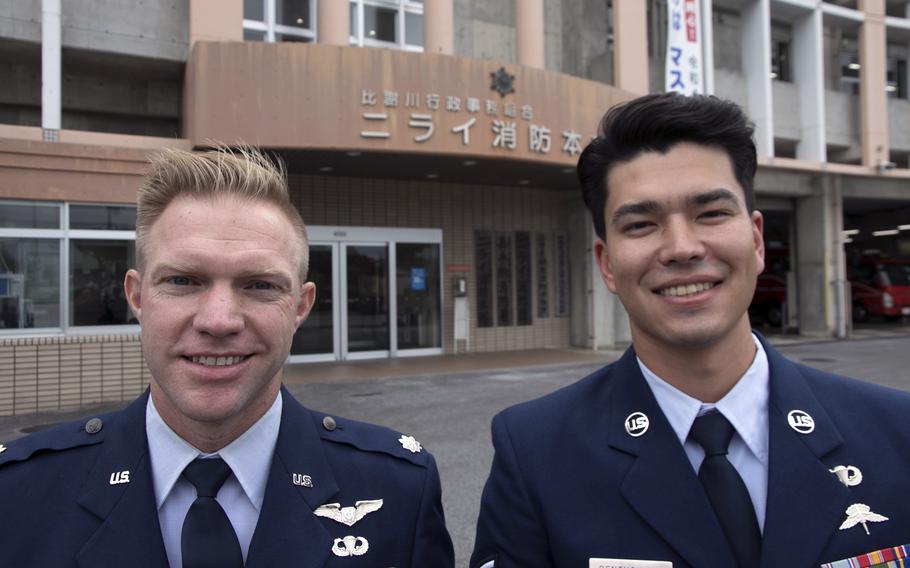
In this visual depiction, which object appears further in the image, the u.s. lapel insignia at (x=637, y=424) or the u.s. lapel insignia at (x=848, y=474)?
the u.s. lapel insignia at (x=637, y=424)

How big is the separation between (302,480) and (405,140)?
8.91 m

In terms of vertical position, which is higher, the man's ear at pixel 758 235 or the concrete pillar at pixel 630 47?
the concrete pillar at pixel 630 47

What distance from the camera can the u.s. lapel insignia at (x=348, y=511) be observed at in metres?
1.67

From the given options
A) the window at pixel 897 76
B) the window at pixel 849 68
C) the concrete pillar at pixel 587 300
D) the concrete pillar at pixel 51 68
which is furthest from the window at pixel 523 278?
the window at pixel 897 76

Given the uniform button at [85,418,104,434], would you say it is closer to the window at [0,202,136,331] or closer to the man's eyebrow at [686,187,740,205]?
the man's eyebrow at [686,187,740,205]

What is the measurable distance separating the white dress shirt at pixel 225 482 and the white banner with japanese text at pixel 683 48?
13.9 metres

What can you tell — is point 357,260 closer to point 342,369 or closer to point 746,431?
point 342,369

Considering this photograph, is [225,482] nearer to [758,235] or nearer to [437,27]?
[758,235]

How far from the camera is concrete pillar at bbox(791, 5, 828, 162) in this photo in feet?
54.7

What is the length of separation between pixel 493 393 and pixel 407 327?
15.4 feet

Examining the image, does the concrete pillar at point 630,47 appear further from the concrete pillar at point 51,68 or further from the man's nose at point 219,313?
the man's nose at point 219,313

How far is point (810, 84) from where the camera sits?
55.3ft

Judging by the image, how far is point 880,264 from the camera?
71.2 feet

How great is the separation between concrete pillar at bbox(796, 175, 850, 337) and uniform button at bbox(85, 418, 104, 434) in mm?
18662
